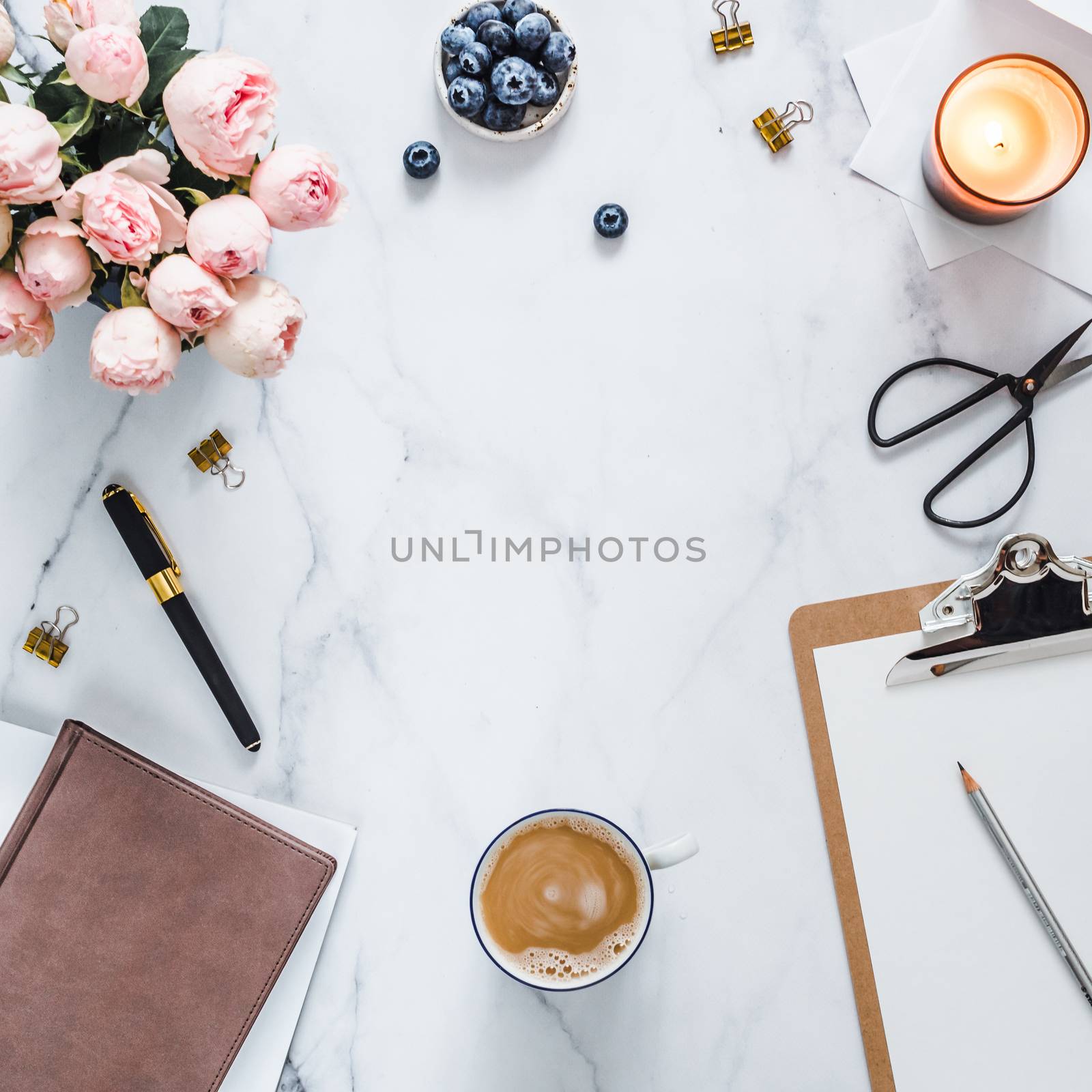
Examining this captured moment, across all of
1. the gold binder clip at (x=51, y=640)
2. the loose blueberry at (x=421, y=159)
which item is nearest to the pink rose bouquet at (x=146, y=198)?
the loose blueberry at (x=421, y=159)

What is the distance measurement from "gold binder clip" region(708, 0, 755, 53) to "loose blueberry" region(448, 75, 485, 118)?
0.19 metres

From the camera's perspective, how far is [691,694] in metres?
0.74

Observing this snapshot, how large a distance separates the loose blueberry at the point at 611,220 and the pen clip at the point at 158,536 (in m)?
0.42

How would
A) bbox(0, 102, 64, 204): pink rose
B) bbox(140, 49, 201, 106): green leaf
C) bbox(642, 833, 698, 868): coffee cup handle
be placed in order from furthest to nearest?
bbox(642, 833, 698, 868): coffee cup handle < bbox(140, 49, 201, 106): green leaf < bbox(0, 102, 64, 204): pink rose

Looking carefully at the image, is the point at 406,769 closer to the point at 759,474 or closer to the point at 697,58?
the point at 759,474

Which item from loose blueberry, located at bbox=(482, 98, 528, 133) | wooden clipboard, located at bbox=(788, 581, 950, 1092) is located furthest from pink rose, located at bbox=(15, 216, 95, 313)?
wooden clipboard, located at bbox=(788, 581, 950, 1092)

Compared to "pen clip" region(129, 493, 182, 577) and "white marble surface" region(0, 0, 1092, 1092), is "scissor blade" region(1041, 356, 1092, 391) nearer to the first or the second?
"white marble surface" region(0, 0, 1092, 1092)

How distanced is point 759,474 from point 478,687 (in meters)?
0.28

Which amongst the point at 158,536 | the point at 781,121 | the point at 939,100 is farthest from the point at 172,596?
the point at 939,100

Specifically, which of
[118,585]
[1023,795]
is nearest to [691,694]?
[1023,795]

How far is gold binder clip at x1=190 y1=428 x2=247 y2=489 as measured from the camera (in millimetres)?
721

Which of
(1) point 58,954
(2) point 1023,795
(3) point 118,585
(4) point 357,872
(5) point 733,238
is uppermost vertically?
(5) point 733,238

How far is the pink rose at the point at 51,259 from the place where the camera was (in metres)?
0.48

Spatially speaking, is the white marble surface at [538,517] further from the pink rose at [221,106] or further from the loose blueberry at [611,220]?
the pink rose at [221,106]
